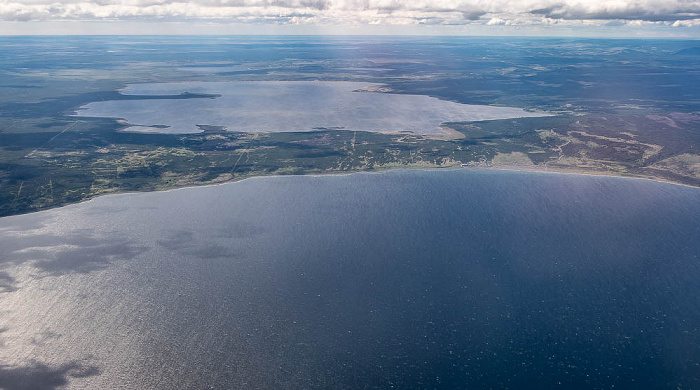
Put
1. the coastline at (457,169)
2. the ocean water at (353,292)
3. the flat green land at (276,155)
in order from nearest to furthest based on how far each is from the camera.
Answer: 1. the ocean water at (353,292)
2. the coastline at (457,169)
3. the flat green land at (276,155)

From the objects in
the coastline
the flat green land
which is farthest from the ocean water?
the flat green land

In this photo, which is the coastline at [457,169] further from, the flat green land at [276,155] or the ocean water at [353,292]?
the ocean water at [353,292]

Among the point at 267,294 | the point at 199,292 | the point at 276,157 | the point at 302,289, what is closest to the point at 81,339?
the point at 199,292

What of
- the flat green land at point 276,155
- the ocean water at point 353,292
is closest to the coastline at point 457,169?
the flat green land at point 276,155

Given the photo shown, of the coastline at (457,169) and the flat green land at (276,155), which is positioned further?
the flat green land at (276,155)

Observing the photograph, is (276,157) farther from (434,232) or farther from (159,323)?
(159,323)

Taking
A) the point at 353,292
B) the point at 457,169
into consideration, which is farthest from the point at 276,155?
the point at 353,292

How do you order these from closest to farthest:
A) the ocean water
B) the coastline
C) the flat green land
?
the ocean water → the coastline → the flat green land

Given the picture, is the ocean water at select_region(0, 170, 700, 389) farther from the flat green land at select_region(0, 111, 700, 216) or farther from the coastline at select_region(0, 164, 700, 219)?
the flat green land at select_region(0, 111, 700, 216)
